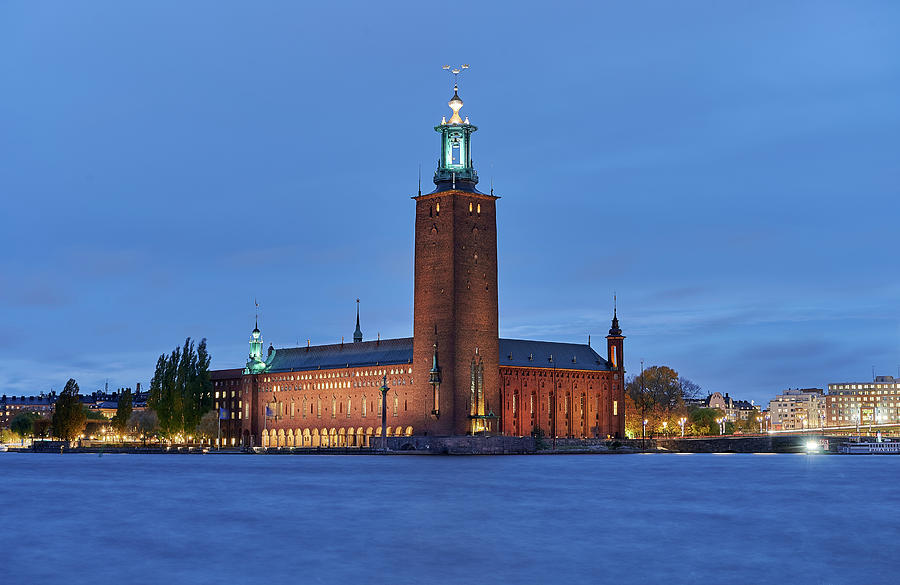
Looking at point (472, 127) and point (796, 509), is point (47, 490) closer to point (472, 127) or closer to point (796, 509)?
point (796, 509)

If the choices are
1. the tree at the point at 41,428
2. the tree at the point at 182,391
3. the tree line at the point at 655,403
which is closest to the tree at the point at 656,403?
the tree line at the point at 655,403

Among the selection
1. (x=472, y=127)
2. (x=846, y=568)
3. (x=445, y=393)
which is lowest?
(x=846, y=568)

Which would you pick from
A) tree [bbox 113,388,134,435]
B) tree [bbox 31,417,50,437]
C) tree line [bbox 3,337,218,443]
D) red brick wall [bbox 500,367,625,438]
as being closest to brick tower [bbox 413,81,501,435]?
red brick wall [bbox 500,367,625,438]

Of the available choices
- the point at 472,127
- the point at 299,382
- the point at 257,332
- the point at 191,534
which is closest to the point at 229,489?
the point at 191,534

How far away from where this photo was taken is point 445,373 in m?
105

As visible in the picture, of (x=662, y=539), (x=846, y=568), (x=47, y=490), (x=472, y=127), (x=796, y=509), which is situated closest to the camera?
(x=846, y=568)

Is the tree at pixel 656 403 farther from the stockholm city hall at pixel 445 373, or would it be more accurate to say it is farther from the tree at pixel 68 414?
the tree at pixel 68 414

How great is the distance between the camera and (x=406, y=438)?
103312mm

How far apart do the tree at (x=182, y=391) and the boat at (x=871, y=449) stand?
208 feet

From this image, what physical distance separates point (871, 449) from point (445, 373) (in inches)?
1848

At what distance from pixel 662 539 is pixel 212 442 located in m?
100

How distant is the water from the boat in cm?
6901

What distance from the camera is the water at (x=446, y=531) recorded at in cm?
2539

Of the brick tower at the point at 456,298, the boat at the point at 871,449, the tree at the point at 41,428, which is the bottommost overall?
the boat at the point at 871,449
